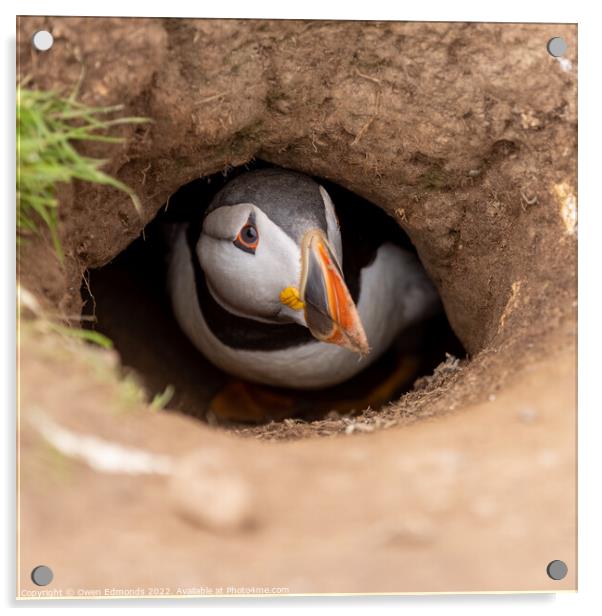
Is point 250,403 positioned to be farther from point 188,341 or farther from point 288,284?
point 288,284

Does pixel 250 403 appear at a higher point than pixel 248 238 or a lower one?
lower

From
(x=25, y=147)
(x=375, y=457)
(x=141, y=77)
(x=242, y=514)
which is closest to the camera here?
(x=242, y=514)

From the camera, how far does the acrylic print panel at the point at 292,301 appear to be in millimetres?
1557

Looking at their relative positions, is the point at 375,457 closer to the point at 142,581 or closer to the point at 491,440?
the point at 491,440

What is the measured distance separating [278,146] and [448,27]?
65 cm

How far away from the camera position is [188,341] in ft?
11.8

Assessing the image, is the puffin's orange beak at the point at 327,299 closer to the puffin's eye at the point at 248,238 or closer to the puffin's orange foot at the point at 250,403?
the puffin's eye at the point at 248,238

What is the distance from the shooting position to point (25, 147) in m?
1.85

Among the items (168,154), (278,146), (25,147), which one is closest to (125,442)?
(25,147)

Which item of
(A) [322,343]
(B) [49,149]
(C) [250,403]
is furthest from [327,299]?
(C) [250,403]

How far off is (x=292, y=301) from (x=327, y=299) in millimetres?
230

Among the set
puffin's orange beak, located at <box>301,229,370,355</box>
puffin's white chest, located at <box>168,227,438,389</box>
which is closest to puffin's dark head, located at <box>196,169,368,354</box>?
puffin's orange beak, located at <box>301,229,370,355</box>

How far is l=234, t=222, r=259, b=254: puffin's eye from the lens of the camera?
2.61 meters

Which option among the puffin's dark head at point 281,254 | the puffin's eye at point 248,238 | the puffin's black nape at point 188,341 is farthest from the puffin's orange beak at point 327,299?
the puffin's black nape at point 188,341
